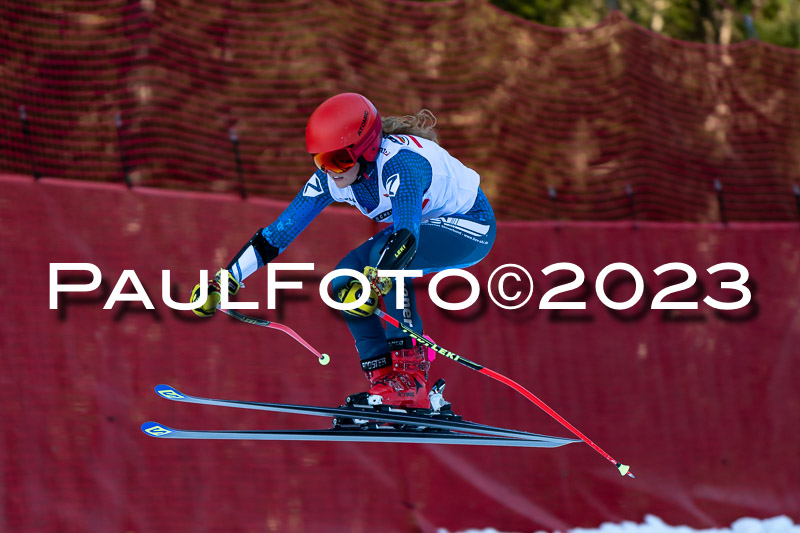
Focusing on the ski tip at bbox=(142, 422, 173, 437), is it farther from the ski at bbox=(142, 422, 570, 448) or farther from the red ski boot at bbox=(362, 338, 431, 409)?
the red ski boot at bbox=(362, 338, 431, 409)

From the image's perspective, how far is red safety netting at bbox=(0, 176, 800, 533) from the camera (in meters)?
6.06

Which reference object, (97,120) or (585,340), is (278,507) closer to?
(585,340)

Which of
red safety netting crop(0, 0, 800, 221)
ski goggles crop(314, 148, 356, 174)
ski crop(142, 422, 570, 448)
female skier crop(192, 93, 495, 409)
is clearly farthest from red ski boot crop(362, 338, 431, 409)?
red safety netting crop(0, 0, 800, 221)

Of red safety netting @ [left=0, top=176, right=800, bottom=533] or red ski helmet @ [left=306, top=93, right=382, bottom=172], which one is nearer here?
red ski helmet @ [left=306, top=93, right=382, bottom=172]

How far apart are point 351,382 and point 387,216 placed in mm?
2562

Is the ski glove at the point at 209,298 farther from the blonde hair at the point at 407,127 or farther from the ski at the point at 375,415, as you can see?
the blonde hair at the point at 407,127

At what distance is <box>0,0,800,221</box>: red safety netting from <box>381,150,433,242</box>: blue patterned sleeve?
16.9 feet

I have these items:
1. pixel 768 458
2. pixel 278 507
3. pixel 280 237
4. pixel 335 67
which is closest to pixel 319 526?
pixel 278 507

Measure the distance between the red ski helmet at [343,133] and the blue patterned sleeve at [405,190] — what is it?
131mm

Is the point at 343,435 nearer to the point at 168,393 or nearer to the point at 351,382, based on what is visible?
the point at 168,393

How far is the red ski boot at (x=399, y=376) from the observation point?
4.69 metres

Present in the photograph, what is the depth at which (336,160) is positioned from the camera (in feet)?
14.2

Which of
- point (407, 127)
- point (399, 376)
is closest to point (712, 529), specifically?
point (399, 376)

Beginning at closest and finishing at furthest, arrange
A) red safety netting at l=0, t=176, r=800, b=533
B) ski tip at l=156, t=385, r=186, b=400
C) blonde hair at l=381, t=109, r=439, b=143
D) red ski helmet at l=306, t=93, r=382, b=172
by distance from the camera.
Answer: red ski helmet at l=306, t=93, r=382, b=172
blonde hair at l=381, t=109, r=439, b=143
ski tip at l=156, t=385, r=186, b=400
red safety netting at l=0, t=176, r=800, b=533
